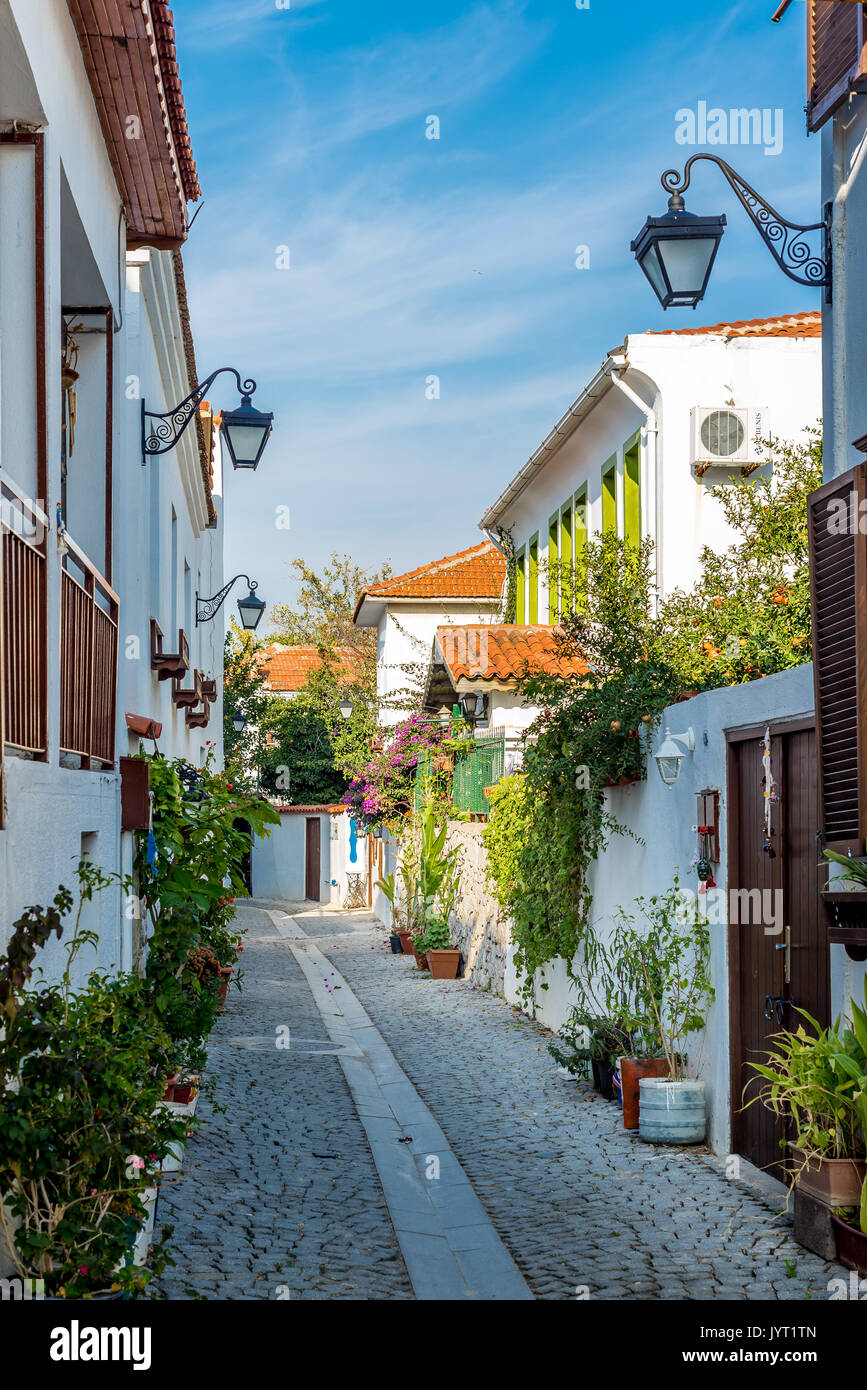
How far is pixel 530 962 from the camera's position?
1175 cm

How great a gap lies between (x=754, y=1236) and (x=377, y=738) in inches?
717

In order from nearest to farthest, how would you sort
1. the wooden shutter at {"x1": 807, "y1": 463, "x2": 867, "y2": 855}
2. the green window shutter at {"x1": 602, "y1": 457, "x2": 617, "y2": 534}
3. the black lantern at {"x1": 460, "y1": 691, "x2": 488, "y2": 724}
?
the wooden shutter at {"x1": 807, "y1": 463, "x2": 867, "y2": 855} → the green window shutter at {"x1": 602, "y1": 457, "x2": 617, "y2": 534} → the black lantern at {"x1": 460, "y1": 691, "x2": 488, "y2": 724}

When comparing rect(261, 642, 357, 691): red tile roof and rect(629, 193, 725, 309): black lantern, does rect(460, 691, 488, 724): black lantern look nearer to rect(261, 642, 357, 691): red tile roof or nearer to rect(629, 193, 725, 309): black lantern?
rect(629, 193, 725, 309): black lantern

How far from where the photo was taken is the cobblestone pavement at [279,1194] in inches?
213

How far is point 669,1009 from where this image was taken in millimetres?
8141

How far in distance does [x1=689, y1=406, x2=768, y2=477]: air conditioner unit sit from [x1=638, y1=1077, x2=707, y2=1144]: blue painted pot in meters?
8.45

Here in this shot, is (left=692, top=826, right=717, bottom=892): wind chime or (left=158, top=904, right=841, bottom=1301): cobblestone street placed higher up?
(left=692, top=826, right=717, bottom=892): wind chime

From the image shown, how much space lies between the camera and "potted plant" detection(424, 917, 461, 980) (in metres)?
17.0

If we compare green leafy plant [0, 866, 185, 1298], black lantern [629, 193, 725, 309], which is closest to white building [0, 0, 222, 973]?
green leafy plant [0, 866, 185, 1298]

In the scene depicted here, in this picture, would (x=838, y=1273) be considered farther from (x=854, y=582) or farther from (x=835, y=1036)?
(x=854, y=582)

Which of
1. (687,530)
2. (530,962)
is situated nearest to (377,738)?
(687,530)

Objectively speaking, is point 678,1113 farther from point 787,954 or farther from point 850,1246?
point 850,1246

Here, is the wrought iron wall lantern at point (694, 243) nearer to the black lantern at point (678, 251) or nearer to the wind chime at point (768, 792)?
the black lantern at point (678, 251)

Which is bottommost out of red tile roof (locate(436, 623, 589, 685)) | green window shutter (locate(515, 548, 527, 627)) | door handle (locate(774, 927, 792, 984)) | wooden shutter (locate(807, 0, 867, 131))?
door handle (locate(774, 927, 792, 984))
